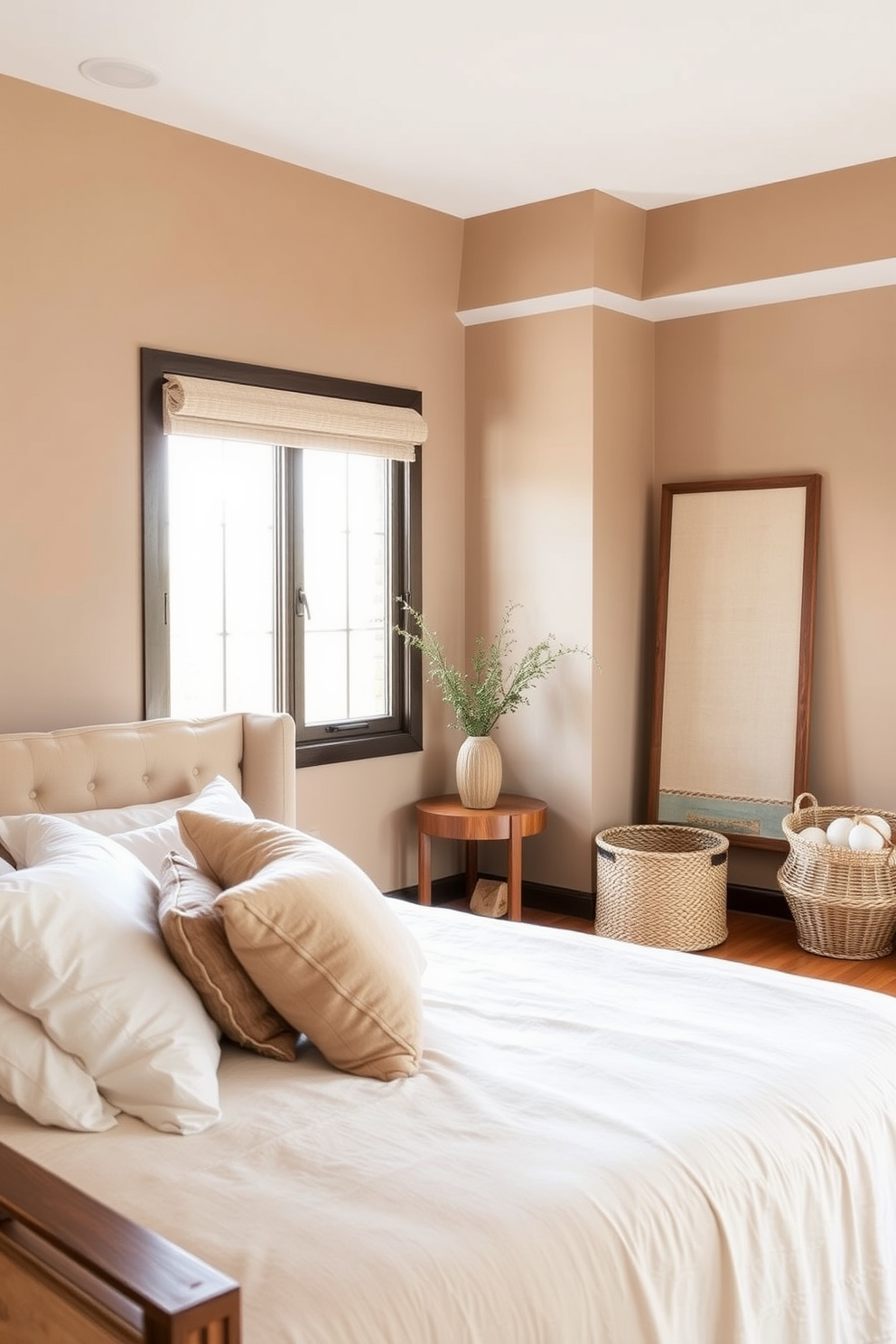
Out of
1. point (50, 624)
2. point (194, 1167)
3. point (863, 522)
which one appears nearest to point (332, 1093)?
point (194, 1167)

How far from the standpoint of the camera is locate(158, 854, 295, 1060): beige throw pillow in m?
2.04

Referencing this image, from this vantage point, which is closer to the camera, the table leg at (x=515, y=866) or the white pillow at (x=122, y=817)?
the white pillow at (x=122, y=817)

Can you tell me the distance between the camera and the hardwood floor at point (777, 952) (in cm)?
412

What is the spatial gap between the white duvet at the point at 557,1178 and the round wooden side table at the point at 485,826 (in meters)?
2.17

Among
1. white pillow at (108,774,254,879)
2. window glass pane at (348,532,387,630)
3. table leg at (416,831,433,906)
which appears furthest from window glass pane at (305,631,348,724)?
white pillow at (108,774,254,879)

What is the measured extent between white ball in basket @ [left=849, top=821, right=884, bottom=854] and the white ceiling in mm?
2241

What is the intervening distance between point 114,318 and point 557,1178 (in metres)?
2.98

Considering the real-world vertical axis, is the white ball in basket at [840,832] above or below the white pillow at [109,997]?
below

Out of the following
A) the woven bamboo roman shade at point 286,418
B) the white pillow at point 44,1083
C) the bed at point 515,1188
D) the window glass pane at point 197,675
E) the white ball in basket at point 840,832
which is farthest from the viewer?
the white ball in basket at point 840,832

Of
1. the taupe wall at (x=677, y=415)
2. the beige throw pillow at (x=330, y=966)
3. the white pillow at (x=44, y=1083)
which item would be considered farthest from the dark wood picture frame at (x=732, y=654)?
the white pillow at (x=44, y=1083)

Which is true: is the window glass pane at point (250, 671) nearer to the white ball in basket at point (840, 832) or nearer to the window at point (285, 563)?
the window at point (285, 563)

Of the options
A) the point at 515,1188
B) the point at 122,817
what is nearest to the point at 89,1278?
the point at 515,1188

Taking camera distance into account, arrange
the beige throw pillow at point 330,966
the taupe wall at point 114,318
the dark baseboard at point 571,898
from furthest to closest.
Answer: the dark baseboard at point 571,898 → the taupe wall at point 114,318 → the beige throw pillow at point 330,966

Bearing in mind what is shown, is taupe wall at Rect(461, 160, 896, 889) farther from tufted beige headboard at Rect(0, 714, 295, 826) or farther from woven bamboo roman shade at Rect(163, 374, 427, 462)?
tufted beige headboard at Rect(0, 714, 295, 826)
